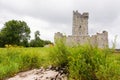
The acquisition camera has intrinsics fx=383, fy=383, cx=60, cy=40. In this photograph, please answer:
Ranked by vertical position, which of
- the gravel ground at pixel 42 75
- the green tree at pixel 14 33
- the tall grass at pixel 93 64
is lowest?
the gravel ground at pixel 42 75

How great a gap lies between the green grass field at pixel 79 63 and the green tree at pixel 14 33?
176ft

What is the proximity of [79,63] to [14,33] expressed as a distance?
60.3 meters

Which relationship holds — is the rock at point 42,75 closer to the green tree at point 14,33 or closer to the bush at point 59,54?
the bush at point 59,54

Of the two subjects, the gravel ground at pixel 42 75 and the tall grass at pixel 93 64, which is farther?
the gravel ground at pixel 42 75

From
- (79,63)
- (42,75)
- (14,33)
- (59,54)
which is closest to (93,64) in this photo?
(79,63)

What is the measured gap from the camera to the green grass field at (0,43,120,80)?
898 cm

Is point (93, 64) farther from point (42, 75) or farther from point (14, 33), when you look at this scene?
point (14, 33)

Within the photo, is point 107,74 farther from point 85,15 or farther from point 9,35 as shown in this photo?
point 85,15

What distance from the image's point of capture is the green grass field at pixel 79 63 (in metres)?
8.98

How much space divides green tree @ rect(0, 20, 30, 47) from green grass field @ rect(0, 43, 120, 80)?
176 ft

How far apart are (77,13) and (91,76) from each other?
71.8 meters

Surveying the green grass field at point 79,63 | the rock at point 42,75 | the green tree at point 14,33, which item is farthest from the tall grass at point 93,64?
the green tree at point 14,33

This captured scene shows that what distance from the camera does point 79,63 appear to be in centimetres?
972

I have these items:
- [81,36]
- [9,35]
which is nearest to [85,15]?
[81,36]
